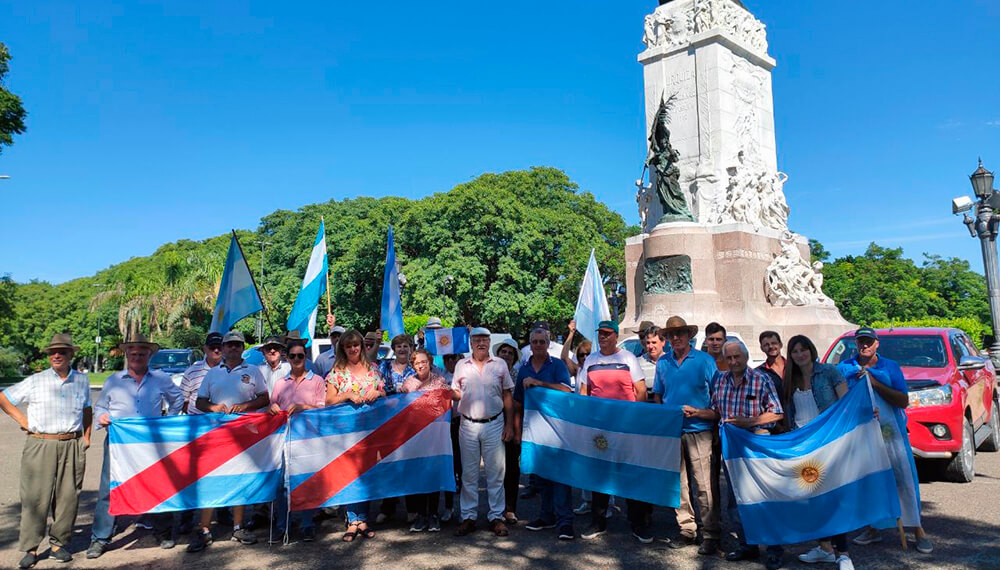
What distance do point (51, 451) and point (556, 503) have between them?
4397mm

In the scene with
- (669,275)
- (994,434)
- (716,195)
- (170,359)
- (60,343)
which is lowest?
(994,434)

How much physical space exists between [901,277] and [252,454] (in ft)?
201

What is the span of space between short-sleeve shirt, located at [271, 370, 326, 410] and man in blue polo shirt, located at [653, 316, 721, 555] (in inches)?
128

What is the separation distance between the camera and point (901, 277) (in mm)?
57312

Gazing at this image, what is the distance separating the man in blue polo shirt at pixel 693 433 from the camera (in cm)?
582

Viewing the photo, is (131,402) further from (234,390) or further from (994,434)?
(994,434)

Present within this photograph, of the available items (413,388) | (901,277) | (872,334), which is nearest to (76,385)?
(413,388)

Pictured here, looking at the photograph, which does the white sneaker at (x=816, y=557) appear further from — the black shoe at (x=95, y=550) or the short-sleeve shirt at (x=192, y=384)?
the black shoe at (x=95, y=550)

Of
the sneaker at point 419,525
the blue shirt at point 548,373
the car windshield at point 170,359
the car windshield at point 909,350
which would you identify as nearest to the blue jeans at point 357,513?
the sneaker at point 419,525

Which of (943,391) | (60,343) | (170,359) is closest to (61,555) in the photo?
(60,343)

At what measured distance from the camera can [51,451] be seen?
6086mm

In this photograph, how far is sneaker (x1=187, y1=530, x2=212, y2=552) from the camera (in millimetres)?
6211

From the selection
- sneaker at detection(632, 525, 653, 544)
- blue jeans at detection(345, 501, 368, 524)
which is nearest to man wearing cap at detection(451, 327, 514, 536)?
blue jeans at detection(345, 501, 368, 524)

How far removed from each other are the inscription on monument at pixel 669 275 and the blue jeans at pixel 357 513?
41.9 ft
